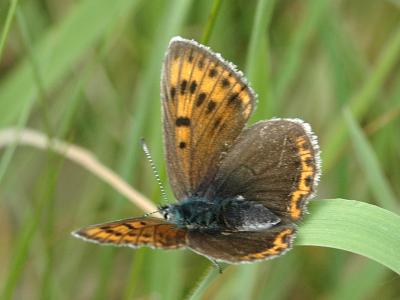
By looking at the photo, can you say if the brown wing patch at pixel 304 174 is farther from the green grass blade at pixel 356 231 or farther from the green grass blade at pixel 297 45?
the green grass blade at pixel 297 45

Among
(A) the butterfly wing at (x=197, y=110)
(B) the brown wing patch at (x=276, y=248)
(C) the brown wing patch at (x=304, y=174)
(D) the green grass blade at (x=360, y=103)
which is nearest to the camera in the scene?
(B) the brown wing patch at (x=276, y=248)

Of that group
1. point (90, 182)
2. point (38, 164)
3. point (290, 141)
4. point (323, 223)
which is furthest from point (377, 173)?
point (38, 164)

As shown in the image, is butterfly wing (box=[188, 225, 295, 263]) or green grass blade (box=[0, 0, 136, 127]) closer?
butterfly wing (box=[188, 225, 295, 263])

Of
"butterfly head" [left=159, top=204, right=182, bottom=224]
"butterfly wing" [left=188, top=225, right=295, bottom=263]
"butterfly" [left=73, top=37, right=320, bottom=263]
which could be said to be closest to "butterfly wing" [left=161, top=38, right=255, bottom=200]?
"butterfly" [left=73, top=37, right=320, bottom=263]

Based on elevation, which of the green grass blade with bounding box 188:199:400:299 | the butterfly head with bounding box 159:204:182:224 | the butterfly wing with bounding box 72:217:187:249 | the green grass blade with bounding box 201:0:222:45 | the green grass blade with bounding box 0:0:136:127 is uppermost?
the green grass blade with bounding box 0:0:136:127

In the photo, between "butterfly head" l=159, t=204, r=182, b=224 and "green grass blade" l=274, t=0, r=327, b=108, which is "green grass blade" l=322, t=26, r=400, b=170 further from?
"butterfly head" l=159, t=204, r=182, b=224

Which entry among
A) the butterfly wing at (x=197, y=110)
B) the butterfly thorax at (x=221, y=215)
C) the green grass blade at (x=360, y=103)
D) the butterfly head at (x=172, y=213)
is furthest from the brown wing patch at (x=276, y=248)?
the green grass blade at (x=360, y=103)
